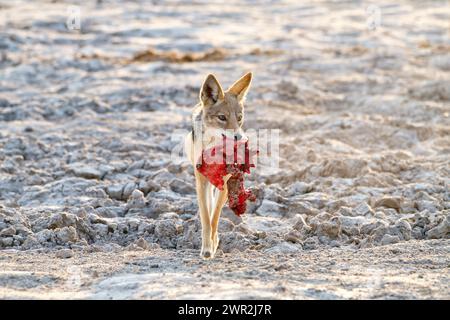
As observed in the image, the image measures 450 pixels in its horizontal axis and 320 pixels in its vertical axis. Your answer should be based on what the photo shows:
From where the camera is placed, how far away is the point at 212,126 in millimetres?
5973

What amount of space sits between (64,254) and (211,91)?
1.75 m

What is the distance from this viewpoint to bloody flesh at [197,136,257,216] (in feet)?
19.2

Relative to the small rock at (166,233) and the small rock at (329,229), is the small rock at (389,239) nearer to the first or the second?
the small rock at (329,229)

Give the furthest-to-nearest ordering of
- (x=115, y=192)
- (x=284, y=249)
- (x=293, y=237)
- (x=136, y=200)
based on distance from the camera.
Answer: (x=115, y=192)
(x=136, y=200)
(x=293, y=237)
(x=284, y=249)

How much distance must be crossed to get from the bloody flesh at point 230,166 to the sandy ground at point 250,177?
0.51 m

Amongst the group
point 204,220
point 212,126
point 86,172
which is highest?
point 212,126

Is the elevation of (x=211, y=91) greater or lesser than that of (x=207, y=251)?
greater

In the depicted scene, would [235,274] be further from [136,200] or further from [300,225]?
[136,200]

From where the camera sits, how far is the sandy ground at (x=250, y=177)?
549 centimetres

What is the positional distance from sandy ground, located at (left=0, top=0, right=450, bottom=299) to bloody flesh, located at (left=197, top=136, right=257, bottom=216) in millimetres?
507

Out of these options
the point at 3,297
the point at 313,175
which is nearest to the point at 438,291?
the point at 3,297

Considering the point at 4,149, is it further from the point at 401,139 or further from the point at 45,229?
the point at 401,139

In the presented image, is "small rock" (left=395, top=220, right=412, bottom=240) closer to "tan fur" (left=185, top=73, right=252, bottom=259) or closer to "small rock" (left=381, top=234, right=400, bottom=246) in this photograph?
"small rock" (left=381, top=234, right=400, bottom=246)

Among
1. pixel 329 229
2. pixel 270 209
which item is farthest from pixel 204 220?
pixel 270 209
